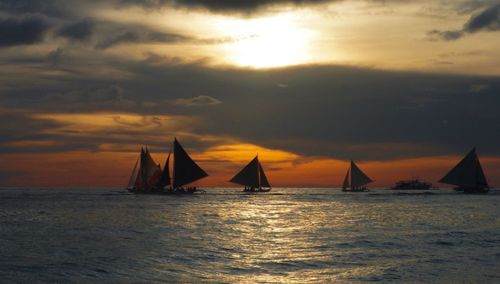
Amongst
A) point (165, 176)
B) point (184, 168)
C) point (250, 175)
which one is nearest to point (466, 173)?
point (250, 175)

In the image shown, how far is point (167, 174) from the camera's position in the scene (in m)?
148

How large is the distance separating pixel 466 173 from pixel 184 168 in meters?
70.3

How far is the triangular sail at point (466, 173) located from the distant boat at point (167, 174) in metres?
61.3

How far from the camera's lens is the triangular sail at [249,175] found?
543ft

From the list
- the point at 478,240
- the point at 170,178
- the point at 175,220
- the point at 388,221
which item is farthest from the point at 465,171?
the point at 478,240

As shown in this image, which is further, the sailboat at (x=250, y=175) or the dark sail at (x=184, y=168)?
the sailboat at (x=250, y=175)

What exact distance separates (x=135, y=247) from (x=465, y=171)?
423 feet

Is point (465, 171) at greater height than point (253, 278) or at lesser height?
greater

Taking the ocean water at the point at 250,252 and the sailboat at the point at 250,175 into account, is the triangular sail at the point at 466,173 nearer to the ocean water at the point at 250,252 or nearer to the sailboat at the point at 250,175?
the sailboat at the point at 250,175

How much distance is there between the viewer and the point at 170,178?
149125 millimetres

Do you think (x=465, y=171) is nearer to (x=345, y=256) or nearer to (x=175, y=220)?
(x=175, y=220)

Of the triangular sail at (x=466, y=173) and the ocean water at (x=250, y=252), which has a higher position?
the triangular sail at (x=466, y=173)

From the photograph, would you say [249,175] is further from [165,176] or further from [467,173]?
[467,173]

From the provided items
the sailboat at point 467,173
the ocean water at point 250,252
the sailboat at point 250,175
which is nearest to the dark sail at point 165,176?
the sailboat at point 250,175
